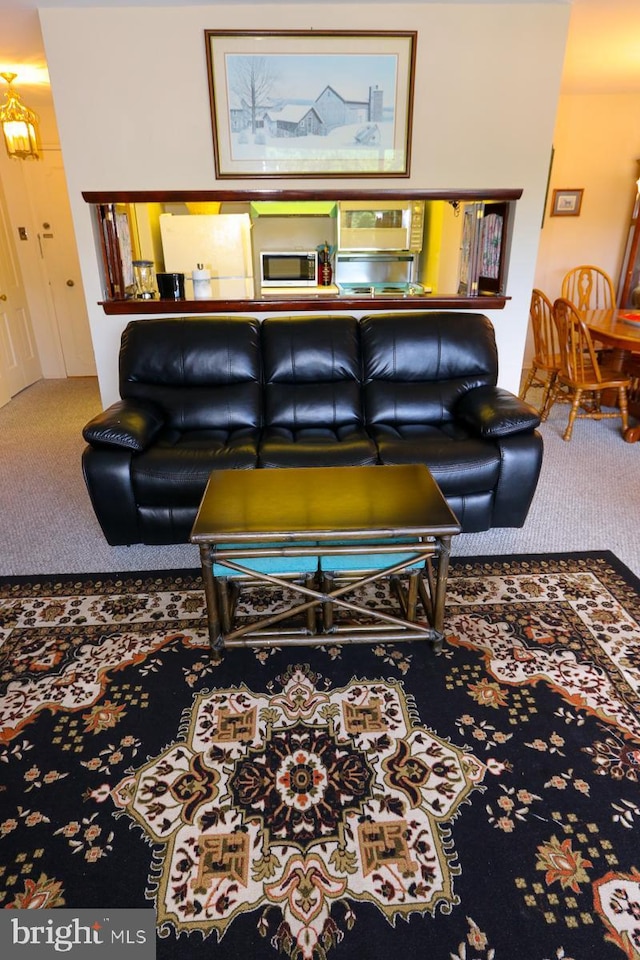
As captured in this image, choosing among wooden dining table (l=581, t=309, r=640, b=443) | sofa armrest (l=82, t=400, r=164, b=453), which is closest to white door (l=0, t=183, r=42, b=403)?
sofa armrest (l=82, t=400, r=164, b=453)

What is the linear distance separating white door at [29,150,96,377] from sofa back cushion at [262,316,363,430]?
3679mm

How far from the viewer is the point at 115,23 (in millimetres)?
2910

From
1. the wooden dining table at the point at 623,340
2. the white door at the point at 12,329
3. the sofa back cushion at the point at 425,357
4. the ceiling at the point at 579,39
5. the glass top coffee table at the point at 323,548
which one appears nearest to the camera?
the glass top coffee table at the point at 323,548

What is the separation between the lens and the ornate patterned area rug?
1.27 metres

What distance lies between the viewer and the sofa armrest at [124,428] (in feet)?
8.46

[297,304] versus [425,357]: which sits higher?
[297,304]

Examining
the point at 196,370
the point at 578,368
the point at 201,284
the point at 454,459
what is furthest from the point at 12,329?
the point at 578,368

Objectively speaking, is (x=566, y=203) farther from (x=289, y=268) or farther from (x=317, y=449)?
(x=317, y=449)

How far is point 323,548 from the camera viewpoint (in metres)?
1.80

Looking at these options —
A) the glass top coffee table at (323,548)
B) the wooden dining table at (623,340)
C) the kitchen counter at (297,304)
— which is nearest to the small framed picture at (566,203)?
the wooden dining table at (623,340)

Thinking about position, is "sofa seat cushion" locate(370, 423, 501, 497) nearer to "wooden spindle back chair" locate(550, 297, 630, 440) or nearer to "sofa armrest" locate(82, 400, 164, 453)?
"sofa armrest" locate(82, 400, 164, 453)

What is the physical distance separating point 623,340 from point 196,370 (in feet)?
8.66

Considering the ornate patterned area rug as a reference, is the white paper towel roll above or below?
above

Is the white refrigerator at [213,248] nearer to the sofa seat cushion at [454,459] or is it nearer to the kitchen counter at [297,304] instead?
the kitchen counter at [297,304]
